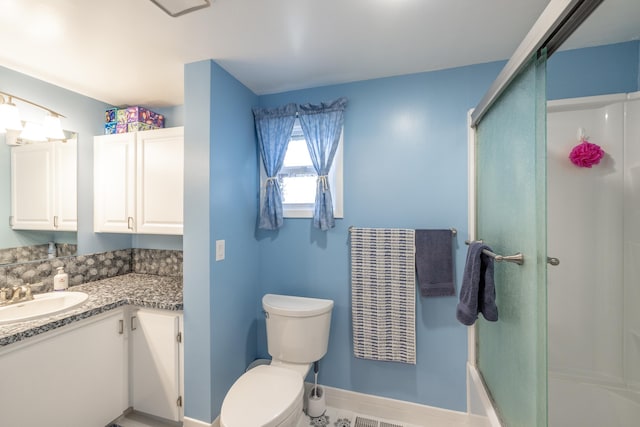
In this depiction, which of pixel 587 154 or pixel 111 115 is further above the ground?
pixel 111 115

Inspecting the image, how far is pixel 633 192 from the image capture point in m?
1.35

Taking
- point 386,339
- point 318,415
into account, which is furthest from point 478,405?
point 318,415

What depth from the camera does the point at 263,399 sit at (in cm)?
130

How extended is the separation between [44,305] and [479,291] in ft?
8.11

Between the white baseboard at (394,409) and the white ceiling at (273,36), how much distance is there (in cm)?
216

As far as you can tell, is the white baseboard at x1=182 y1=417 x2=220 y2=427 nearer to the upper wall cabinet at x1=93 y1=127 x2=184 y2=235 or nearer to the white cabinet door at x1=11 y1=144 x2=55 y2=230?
the upper wall cabinet at x1=93 y1=127 x2=184 y2=235

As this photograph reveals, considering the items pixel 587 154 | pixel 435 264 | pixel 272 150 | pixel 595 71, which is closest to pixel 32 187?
pixel 272 150

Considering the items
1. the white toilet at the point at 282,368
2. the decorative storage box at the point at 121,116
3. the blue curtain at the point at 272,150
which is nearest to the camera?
the white toilet at the point at 282,368

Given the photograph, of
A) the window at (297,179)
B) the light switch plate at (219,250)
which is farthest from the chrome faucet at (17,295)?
the window at (297,179)

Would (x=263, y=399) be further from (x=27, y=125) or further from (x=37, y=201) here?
(x=27, y=125)

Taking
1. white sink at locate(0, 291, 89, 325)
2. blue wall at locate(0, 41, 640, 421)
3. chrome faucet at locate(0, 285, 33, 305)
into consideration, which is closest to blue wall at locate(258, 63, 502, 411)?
blue wall at locate(0, 41, 640, 421)

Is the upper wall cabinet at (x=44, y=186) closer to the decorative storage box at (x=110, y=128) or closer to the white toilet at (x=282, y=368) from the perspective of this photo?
the decorative storage box at (x=110, y=128)

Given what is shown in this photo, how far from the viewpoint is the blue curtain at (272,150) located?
1.92 metres

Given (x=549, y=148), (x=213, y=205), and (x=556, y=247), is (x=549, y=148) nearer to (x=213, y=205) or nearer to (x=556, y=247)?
(x=556, y=247)
